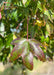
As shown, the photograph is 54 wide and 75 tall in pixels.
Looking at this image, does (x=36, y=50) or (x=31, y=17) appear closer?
(x=36, y=50)

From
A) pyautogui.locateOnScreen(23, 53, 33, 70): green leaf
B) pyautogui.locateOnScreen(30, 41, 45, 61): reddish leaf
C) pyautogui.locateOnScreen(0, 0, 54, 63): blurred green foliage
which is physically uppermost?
pyautogui.locateOnScreen(0, 0, 54, 63): blurred green foliage

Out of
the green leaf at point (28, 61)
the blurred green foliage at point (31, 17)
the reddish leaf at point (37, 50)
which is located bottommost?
the green leaf at point (28, 61)

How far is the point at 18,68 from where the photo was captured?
2.29 m

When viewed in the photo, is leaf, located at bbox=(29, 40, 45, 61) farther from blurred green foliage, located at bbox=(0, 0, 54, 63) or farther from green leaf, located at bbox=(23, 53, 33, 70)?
blurred green foliage, located at bbox=(0, 0, 54, 63)

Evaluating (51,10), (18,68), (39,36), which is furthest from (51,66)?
(51,10)

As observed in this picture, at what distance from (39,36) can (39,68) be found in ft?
4.57

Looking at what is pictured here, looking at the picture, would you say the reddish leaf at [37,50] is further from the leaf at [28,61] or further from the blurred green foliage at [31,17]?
the blurred green foliage at [31,17]

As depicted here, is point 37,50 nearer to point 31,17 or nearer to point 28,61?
point 28,61

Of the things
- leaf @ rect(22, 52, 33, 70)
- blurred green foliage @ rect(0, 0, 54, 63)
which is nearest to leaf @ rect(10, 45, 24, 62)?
leaf @ rect(22, 52, 33, 70)

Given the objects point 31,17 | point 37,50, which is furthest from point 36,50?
point 31,17

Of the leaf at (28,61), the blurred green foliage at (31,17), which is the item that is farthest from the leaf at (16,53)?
the blurred green foliage at (31,17)

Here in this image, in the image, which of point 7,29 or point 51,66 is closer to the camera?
point 7,29

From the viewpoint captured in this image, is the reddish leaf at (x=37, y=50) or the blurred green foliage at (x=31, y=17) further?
the blurred green foliage at (x=31, y=17)

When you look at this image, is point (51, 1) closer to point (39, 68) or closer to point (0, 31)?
point (0, 31)
